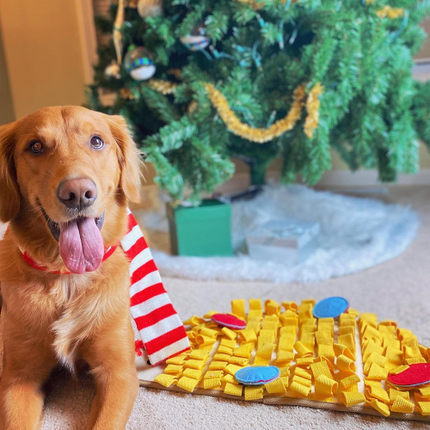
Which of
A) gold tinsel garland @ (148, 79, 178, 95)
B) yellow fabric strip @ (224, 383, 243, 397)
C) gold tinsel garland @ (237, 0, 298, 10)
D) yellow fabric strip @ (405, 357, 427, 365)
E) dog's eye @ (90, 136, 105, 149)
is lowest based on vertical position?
yellow fabric strip @ (224, 383, 243, 397)

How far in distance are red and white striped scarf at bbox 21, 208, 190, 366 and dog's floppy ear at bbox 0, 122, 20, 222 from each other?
30 centimetres

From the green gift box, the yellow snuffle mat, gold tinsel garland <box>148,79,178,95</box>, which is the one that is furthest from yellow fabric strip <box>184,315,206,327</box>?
gold tinsel garland <box>148,79,178,95</box>

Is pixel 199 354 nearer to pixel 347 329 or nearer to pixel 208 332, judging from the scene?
pixel 208 332

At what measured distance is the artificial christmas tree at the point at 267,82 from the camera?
6.00 ft

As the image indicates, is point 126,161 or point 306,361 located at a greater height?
point 126,161

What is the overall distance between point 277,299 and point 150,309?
654 millimetres

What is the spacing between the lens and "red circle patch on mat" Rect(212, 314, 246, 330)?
1364mm

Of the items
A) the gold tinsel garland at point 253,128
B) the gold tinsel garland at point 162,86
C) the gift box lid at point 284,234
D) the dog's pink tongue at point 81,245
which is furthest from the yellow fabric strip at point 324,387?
the gold tinsel garland at point 162,86

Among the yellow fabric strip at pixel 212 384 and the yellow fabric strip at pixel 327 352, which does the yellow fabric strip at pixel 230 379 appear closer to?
the yellow fabric strip at pixel 212 384

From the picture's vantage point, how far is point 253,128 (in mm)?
1969

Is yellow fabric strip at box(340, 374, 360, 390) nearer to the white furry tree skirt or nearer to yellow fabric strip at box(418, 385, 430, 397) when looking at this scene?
yellow fabric strip at box(418, 385, 430, 397)

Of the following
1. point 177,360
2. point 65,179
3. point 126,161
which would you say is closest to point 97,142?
point 126,161

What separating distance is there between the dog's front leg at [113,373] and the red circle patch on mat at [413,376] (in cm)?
63

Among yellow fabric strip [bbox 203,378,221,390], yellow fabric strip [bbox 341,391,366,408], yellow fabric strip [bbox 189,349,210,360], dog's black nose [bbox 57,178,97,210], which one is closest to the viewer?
dog's black nose [bbox 57,178,97,210]
